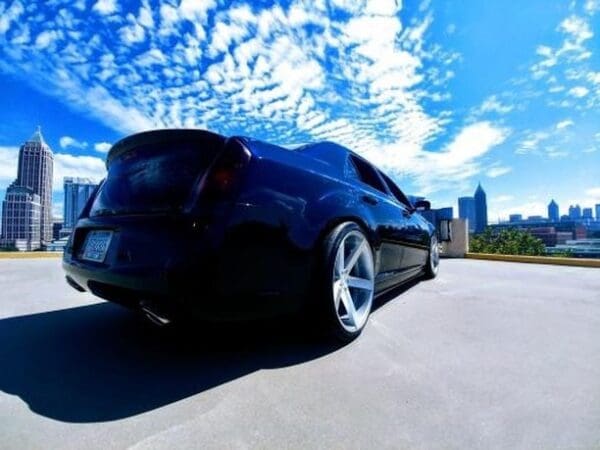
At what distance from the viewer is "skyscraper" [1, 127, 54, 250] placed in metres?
35.2

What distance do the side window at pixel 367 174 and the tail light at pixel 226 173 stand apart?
4.25 feet

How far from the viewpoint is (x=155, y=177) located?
1.77 m

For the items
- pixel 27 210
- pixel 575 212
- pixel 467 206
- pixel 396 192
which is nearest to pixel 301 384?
pixel 396 192

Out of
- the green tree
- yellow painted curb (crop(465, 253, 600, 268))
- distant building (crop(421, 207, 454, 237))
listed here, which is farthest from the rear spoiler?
the green tree

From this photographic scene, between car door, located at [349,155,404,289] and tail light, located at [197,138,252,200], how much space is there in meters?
1.14

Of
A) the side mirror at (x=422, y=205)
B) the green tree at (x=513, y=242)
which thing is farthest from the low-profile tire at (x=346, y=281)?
the green tree at (x=513, y=242)

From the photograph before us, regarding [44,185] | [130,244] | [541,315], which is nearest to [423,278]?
[541,315]

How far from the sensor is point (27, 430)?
1.15 metres

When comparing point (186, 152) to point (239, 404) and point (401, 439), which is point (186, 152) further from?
point (401, 439)

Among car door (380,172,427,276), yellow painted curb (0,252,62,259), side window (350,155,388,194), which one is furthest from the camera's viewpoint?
yellow painted curb (0,252,62,259)

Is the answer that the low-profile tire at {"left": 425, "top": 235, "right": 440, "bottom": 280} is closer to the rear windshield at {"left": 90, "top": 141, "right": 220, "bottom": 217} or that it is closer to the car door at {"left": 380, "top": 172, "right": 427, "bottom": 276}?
the car door at {"left": 380, "top": 172, "right": 427, "bottom": 276}

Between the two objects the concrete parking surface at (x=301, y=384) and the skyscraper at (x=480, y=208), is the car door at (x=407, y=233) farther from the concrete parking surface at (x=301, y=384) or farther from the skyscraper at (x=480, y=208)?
the skyscraper at (x=480, y=208)

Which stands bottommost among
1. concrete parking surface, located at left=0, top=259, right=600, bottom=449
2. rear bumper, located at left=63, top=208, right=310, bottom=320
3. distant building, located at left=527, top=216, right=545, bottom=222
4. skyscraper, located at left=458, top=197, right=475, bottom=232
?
concrete parking surface, located at left=0, top=259, right=600, bottom=449

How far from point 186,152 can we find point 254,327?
1399 mm
